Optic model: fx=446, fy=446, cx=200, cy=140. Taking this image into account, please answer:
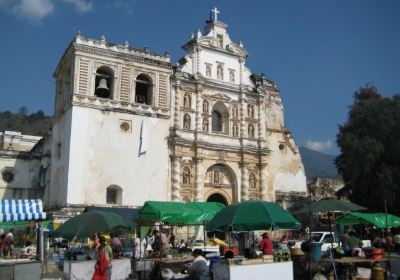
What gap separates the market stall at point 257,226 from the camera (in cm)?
1073

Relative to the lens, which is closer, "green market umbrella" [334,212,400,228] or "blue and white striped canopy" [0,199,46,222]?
"blue and white striped canopy" [0,199,46,222]

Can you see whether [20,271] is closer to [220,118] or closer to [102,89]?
[102,89]

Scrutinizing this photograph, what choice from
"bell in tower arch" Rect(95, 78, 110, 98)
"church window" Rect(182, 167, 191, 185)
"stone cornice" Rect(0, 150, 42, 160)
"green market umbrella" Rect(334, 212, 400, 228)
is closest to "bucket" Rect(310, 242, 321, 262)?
"green market umbrella" Rect(334, 212, 400, 228)

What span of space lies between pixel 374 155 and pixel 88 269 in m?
22.3

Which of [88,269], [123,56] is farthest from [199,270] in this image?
[123,56]

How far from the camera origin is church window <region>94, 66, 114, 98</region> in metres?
27.3

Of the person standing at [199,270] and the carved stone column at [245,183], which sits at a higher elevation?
the carved stone column at [245,183]

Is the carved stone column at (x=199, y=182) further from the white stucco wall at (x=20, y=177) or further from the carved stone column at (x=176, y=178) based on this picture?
the white stucco wall at (x=20, y=177)

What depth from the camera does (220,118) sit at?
31.8 metres

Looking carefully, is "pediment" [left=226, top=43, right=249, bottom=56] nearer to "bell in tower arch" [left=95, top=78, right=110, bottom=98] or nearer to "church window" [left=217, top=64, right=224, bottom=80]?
"church window" [left=217, top=64, right=224, bottom=80]

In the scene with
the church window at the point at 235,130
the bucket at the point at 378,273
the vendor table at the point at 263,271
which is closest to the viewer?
the vendor table at the point at 263,271

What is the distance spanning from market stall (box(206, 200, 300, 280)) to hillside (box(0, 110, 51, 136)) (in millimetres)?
76113

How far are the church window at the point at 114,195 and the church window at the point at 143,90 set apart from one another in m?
6.00

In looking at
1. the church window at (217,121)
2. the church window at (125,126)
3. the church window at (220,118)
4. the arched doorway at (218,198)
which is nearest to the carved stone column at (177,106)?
the church window at (125,126)
